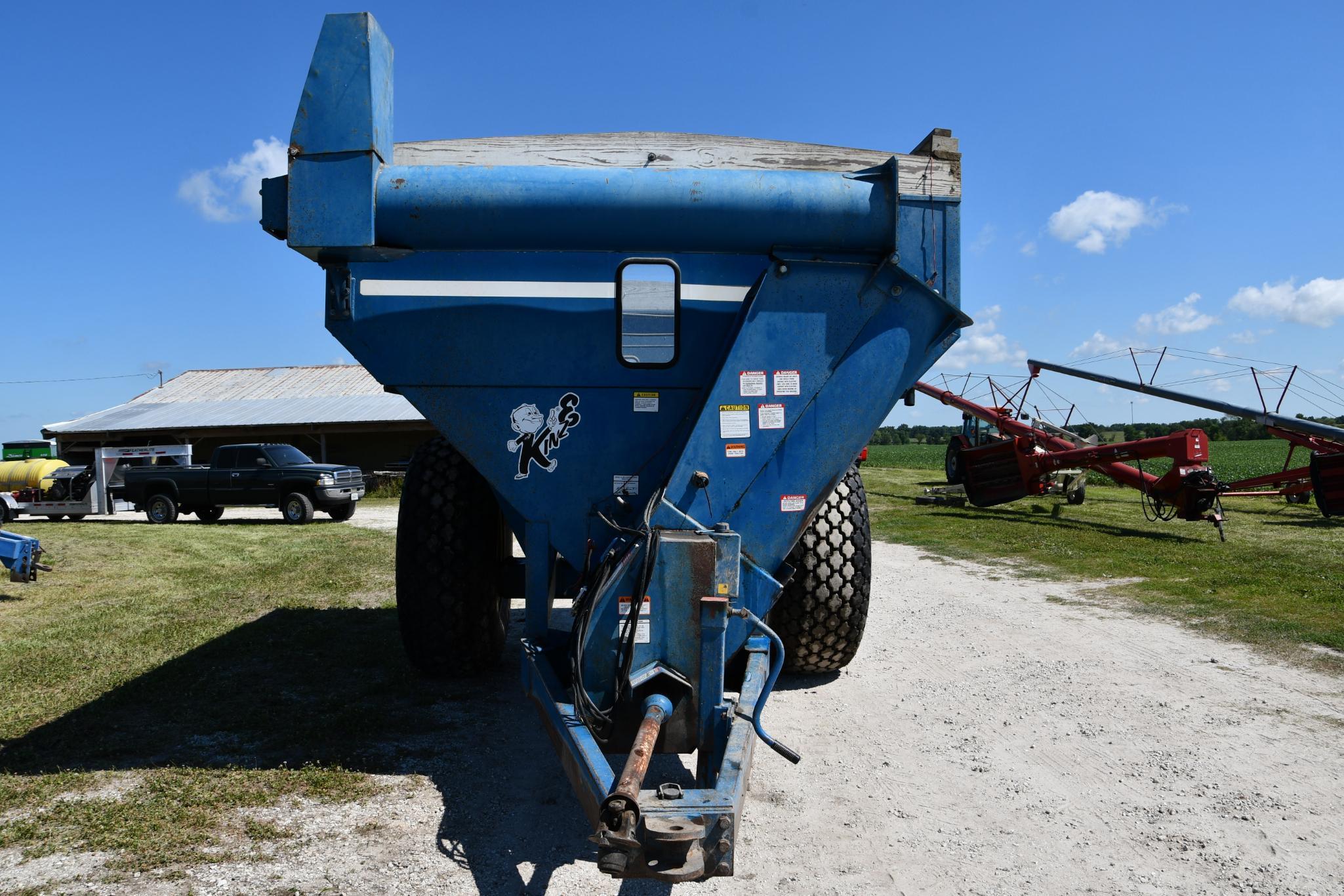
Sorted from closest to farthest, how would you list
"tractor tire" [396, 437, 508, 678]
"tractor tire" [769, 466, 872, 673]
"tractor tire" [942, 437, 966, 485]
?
1. "tractor tire" [396, 437, 508, 678]
2. "tractor tire" [769, 466, 872, 673]
3. "tractor tire" [942, 437, 966, 485]

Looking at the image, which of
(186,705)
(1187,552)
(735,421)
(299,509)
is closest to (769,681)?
(735,421)

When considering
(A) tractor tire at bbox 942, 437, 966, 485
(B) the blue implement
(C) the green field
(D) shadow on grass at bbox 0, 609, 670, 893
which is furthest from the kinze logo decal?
(C) the green field

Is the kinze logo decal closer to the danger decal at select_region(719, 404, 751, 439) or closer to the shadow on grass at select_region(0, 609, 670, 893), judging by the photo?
the danger decal at select_region(719, 404, 751, 439)

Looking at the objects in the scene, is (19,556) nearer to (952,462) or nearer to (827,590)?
(827,590)

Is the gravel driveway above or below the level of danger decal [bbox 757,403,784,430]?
below

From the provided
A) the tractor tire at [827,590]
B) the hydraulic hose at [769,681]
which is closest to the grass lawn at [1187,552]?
the tractor tire at [827,590]

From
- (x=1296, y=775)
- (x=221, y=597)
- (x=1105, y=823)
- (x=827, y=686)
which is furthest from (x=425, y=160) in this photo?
(x=221, y=597)

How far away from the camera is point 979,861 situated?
11.3 feet

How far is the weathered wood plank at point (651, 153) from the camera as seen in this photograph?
4.37 m

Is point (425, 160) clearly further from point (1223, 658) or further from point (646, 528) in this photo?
point (1223, 658)

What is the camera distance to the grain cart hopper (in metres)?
4.12

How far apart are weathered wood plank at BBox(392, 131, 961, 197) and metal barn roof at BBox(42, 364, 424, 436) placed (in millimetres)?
22857

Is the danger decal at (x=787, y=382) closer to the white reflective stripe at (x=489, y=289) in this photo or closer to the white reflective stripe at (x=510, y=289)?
the white reflective stripe at (x=510, y=289)

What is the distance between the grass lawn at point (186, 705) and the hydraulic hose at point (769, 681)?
1900 mm
